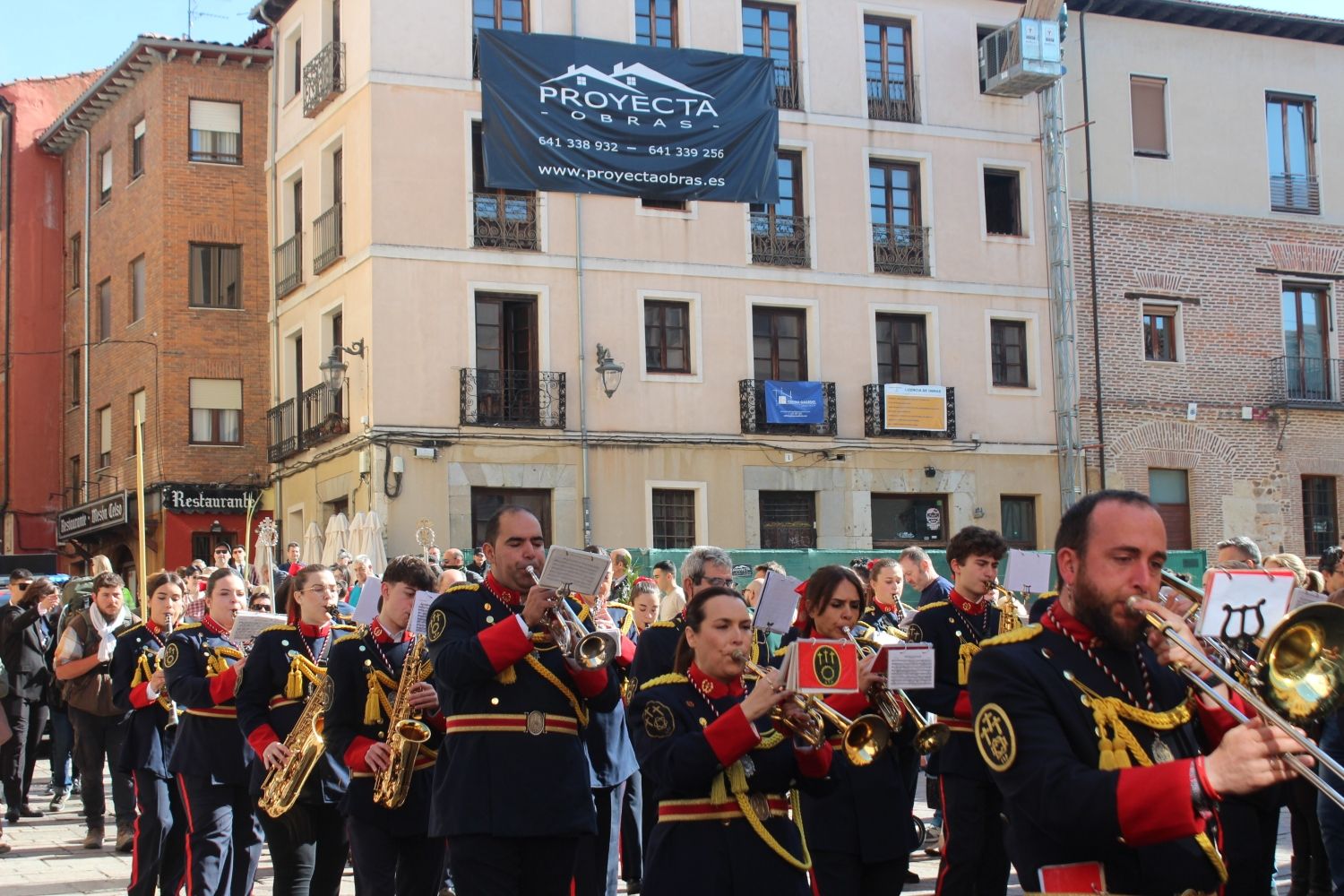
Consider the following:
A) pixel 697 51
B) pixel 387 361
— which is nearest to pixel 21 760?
pixel 387 361

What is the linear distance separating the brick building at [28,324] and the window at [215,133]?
7838mm

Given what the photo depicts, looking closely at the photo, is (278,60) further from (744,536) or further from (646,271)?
(744,536)

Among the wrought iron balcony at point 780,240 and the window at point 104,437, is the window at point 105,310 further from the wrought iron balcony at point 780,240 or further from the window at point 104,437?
the wrought iron balcony at point 780,240

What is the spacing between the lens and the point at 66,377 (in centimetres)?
3994

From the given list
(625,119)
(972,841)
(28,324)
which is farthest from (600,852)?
(28,324)

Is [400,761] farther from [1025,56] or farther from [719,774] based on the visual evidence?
[1025,56]

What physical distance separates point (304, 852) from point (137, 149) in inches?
1166

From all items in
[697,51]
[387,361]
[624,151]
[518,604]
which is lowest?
[518,604]

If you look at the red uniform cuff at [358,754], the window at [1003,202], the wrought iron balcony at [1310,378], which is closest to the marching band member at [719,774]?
the red uniform cuff at [358,754]

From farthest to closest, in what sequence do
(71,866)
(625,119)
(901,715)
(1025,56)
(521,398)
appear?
(1025,56) < (521,398) < (625,119) < (71,866) < (901,715)

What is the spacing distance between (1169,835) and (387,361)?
24.5 metres

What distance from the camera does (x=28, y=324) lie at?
1575 inches

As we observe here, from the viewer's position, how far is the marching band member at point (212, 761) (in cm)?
936

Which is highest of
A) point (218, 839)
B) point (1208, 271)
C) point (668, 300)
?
point (1208, 271)
